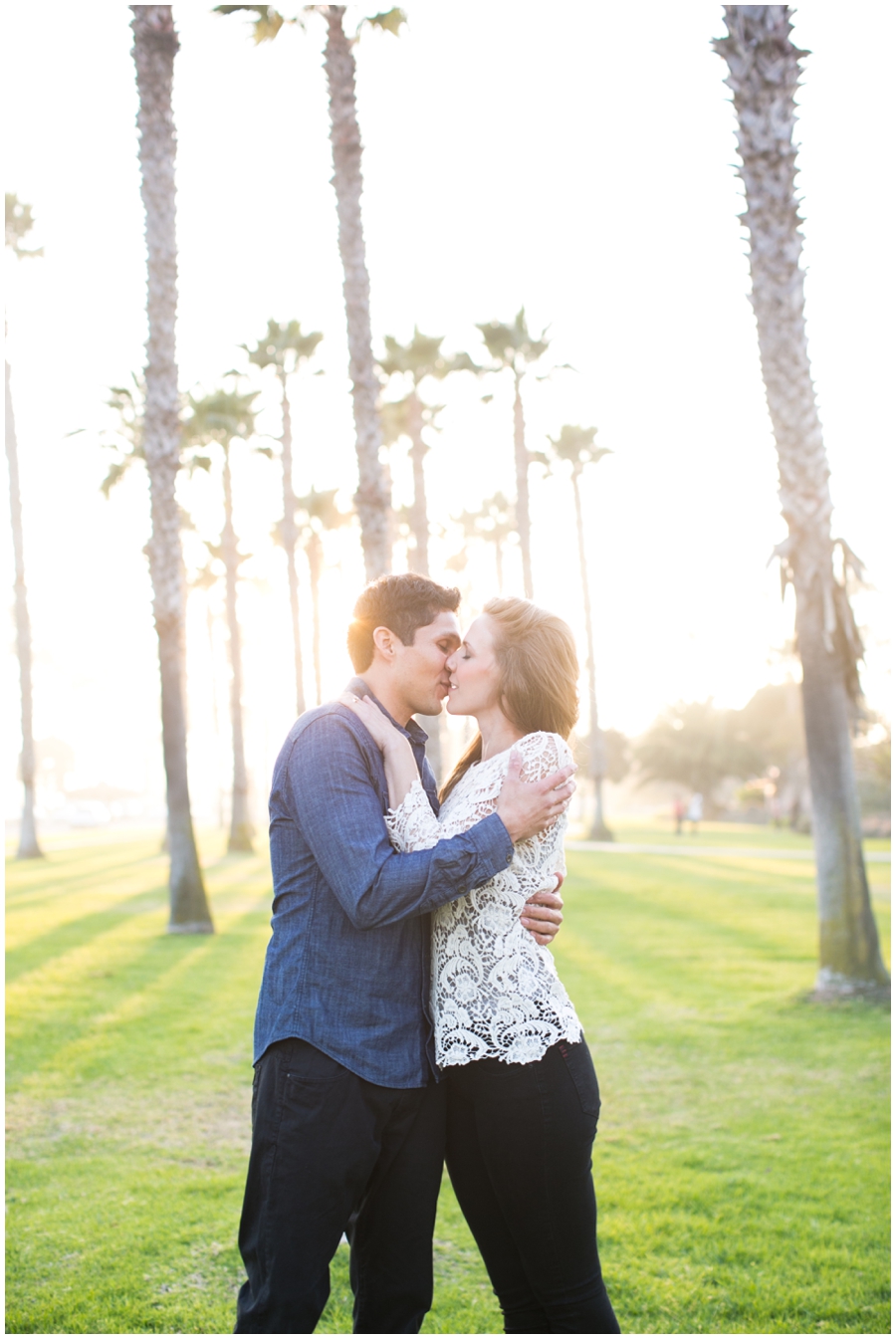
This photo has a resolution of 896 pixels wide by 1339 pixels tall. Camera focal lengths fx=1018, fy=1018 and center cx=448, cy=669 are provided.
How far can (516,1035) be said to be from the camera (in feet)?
8.86

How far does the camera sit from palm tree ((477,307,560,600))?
92.1 ft

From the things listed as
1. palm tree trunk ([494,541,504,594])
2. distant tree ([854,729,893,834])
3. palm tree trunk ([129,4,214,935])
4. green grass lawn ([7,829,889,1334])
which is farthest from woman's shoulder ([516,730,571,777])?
palm tree trunk ([494,541,504,594])

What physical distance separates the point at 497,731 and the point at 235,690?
94.9 ft

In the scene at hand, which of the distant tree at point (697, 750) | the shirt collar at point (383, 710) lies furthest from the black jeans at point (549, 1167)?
the distant tree at point (697, 750)

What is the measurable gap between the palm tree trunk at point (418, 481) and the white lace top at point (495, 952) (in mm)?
17492

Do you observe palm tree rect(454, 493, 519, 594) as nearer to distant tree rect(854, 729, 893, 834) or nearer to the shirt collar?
distant tree rect(854, 729, 893, 834)

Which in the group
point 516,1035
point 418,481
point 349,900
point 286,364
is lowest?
point 516,1035

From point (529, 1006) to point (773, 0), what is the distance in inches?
374

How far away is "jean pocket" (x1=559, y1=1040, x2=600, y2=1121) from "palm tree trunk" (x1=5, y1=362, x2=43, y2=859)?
28.7m

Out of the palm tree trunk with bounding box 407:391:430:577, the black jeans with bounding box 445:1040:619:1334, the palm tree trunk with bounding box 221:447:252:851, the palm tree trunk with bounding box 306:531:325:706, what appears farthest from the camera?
the palm tree trunk with bounding box 306:531:325:706

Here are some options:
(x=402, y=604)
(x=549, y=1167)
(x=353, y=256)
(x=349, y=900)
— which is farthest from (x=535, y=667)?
(x=353, y=256)

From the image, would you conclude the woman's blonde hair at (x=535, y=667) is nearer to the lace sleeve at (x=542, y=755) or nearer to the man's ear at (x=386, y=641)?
the lace sleeve at (x=542, y=755)

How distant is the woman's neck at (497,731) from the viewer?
300 centimetres

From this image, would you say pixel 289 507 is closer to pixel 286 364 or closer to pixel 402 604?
pixel 286 364
